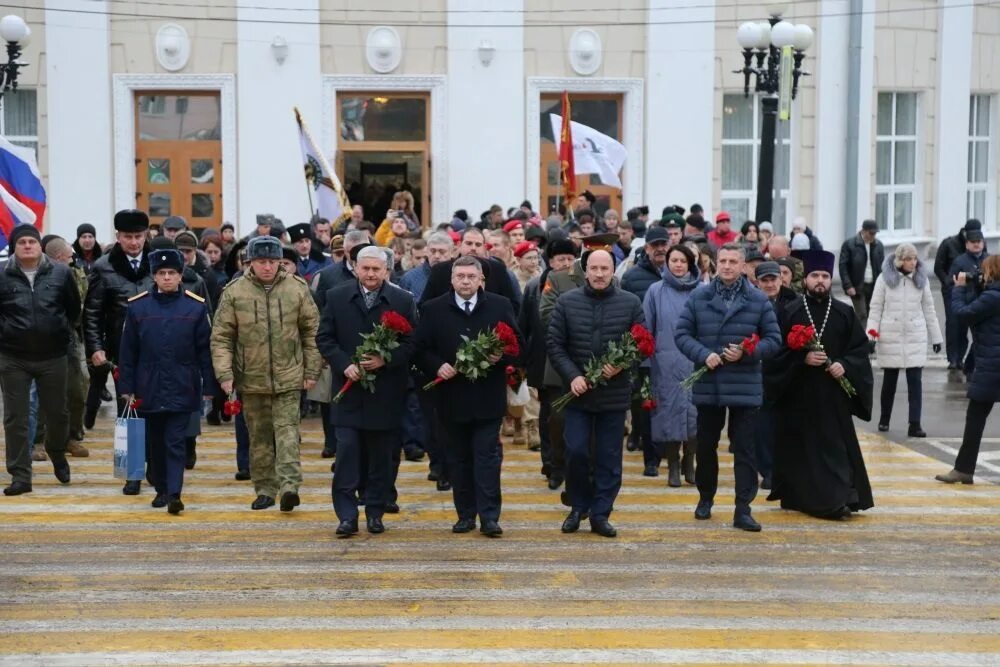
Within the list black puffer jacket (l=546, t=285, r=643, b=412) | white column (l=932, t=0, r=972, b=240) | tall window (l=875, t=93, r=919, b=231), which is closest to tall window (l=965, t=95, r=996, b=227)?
white column (l=932, t=0, r=972, b=240)

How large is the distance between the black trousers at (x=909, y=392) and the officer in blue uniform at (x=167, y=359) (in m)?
7.32

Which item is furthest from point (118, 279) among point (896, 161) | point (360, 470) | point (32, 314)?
point (896, 161)

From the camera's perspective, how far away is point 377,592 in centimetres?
914

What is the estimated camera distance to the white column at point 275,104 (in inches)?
1016

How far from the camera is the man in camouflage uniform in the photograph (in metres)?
11.3

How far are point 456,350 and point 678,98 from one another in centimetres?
1686

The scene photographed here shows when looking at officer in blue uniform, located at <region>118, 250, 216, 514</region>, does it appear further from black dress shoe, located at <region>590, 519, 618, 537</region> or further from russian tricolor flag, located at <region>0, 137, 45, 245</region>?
black dress shoe, located at <region>590, 519, 618, 537</region>

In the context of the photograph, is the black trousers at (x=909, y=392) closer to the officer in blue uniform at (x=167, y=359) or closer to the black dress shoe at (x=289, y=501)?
the black dress shoe at (x=289, y=501)

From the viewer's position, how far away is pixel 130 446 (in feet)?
39.0

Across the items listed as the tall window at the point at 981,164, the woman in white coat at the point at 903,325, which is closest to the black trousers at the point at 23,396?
the woman in white coat at the point at 903,325

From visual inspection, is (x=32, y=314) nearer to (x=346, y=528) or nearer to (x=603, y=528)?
(x=346, y=528)

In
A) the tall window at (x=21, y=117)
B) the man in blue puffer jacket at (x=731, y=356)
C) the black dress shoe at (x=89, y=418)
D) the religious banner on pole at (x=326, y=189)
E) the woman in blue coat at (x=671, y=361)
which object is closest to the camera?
the man in blue puffer jacket at (x=731, y=356)

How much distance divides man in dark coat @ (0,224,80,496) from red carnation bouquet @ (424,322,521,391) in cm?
343

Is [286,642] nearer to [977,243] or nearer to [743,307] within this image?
[743,307]
